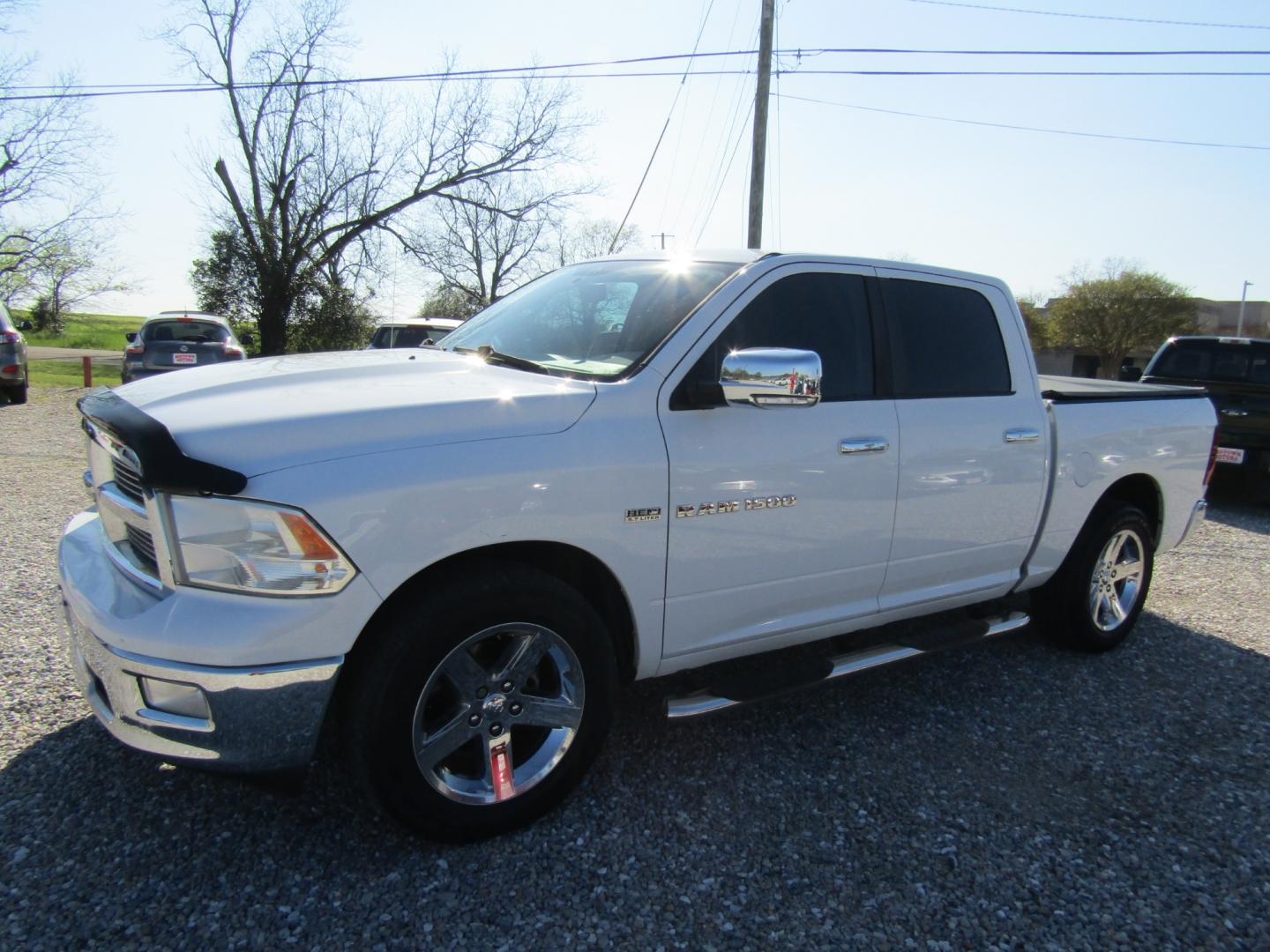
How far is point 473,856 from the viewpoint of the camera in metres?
2.61

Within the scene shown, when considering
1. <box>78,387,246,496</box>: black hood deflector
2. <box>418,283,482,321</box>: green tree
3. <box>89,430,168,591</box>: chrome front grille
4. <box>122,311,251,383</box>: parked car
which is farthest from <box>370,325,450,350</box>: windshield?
<box>418,283,482,321</box>: green tree

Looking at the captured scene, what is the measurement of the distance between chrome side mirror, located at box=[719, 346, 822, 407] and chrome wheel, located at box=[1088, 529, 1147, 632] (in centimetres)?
262

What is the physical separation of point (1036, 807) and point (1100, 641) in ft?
6.07

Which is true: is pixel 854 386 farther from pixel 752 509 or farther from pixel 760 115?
pixel 760 115

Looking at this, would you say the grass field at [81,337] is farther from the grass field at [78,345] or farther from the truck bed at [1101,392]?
the truck bed at [1101,392]

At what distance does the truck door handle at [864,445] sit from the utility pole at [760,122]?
12.4m

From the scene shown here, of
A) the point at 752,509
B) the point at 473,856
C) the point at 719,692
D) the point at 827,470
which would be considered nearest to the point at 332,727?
the point at 473,856

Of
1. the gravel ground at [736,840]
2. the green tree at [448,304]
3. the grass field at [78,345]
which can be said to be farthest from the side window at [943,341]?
the green tree at [448,304]

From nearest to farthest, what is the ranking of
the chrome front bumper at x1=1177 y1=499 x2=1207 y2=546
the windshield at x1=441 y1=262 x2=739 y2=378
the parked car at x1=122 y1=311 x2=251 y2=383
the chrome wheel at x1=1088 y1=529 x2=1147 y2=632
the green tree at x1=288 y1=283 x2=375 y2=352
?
the windshield at x1=441 y1=262 x2=739 y2=378 → the chrome wheel at x1=1088 y1=529 x2=1147 y2=632 → the chrome front bumper at x1=1177 y1=499 x2=1207 y2=546 → the parked car at x1=122 y1=311 x2=251 y2=383 → the green tree at x1=288 y1=283 x2=375 y2=352

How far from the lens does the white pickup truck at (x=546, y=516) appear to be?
7.23 feet

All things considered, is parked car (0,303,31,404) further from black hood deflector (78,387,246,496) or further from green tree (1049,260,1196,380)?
green tree (1049,260,1196,380)

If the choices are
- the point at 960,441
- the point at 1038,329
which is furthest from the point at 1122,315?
the point at 960,441

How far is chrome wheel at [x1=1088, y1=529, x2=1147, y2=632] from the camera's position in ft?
14.8

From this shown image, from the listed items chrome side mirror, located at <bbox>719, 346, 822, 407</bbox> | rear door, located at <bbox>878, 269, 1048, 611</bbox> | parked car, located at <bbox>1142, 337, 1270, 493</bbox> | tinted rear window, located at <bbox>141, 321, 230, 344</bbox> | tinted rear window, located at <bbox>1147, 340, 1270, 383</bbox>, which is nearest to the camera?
chrome side mirror, located at <bbox>719, 346, 822, 407</bbox>
